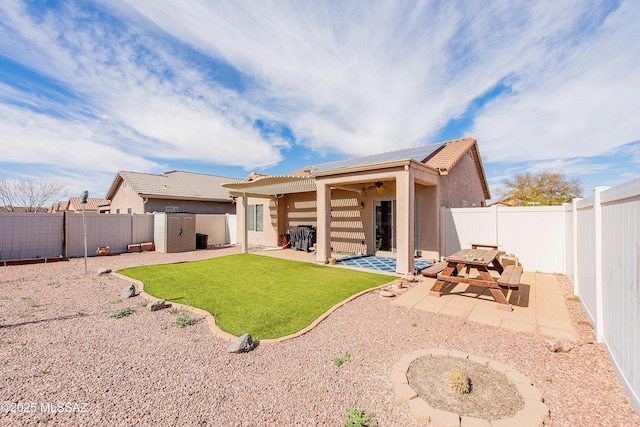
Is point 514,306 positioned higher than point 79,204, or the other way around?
point 79,204

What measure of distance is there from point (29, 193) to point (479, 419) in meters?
38.2

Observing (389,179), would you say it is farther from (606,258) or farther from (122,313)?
(122,313)

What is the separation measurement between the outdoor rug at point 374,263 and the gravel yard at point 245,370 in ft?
13.2

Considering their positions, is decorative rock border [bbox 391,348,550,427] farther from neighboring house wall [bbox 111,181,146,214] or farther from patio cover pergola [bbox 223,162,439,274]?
neighboring house wall [bbox 111,181,146,214]

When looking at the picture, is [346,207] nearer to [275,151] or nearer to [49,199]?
[275,151]

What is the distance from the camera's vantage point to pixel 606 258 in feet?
11.5

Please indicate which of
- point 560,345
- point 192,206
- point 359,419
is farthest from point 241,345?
point 192,206

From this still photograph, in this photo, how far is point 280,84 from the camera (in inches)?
471

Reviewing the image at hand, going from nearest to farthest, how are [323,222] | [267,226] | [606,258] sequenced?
[606,258], [323,222], [267,226]

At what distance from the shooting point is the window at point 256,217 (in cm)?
1680

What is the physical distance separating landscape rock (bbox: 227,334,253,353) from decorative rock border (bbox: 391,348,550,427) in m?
1.99

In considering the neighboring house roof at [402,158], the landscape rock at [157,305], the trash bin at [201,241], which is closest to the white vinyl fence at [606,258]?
the neighboring house roof at [402,158]

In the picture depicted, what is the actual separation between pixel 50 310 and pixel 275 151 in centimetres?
1600

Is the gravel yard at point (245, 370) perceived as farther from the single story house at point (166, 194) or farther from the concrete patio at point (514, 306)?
the single story house at point (166, 194)
